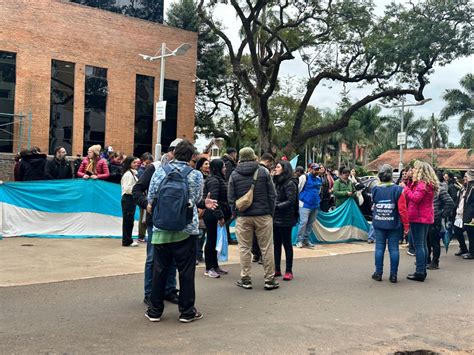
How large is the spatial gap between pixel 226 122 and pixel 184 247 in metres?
30.5

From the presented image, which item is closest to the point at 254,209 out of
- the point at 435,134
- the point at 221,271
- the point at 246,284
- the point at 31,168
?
the point at 246,284

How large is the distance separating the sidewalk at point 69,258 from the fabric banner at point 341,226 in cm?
77

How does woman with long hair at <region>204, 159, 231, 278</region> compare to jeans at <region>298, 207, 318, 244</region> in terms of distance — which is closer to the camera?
woman with long hair at <region>204, 159, 231, 278</region>

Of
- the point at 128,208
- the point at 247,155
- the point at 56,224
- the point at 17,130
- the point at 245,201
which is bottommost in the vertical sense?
the point at 56,224

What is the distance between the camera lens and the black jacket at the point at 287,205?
7.45 meters

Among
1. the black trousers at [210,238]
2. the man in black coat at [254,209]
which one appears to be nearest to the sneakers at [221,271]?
the black trousers at [210,238]

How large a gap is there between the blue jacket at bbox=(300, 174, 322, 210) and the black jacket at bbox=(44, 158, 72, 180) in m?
5.35

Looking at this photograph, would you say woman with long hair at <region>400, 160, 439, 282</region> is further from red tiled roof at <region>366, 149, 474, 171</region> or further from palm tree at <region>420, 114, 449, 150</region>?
palm tree at <region>420, 114, 449, 150</region>

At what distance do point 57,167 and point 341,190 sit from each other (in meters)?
6.81

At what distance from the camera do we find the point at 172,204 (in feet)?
16.7

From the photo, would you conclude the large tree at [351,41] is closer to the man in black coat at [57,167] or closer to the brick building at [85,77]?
the brick building at [85,77]

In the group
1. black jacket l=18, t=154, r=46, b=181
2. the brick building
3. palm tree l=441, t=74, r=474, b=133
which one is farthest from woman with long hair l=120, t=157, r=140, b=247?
palm tree l=441, t=74, r=474, b=133

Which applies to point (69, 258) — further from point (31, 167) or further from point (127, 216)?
point (31, 167)

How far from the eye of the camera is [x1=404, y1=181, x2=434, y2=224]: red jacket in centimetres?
783
